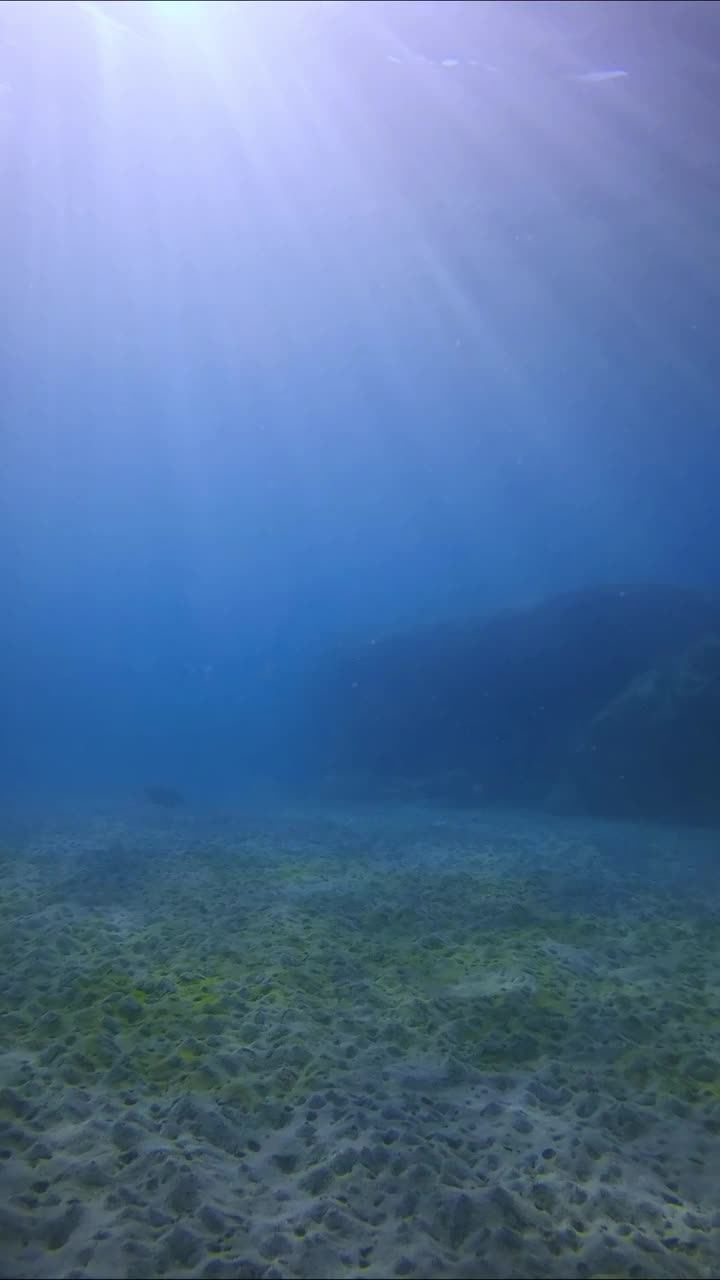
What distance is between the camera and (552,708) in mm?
30641

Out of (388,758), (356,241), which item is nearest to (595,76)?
(356,241)

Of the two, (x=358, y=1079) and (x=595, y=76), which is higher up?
(x=595, y=76)

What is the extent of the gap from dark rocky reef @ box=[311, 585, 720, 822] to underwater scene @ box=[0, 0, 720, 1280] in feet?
0.57

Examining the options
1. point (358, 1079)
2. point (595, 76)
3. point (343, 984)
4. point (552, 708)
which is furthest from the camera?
point (552, 708)

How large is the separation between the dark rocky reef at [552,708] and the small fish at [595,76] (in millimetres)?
18084

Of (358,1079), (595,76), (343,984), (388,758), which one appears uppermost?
(595,76)

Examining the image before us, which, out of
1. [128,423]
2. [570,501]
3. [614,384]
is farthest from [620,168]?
[570,501]

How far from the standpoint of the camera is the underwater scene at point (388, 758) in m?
5.41

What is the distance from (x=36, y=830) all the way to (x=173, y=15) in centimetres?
2591

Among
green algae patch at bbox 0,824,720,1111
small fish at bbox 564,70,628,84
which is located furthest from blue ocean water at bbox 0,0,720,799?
green algae patch at bbox 0,824,720,1111

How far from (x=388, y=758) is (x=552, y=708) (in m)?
8.27

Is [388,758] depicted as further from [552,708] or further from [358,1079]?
[358,1079]

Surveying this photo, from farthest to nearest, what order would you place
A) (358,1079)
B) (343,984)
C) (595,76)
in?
(595,76)
(343,984)
(358,1079)

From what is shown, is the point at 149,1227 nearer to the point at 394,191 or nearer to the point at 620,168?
the point at 620,168
